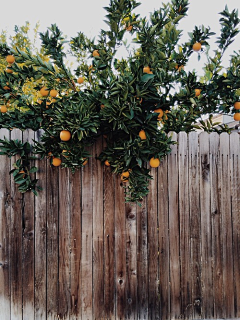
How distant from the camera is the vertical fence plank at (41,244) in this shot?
2.55 meters

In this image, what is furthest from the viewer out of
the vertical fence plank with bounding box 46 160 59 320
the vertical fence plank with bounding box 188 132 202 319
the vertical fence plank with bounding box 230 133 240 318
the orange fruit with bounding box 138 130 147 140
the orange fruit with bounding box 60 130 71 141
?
the vertical fence plank with bounding box 230 133 240 318

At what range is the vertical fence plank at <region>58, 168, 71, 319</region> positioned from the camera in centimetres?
257

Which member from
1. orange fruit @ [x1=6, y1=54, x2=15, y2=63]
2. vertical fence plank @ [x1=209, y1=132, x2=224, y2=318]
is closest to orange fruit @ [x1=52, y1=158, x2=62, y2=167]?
orange fruit @ [x1=6, y1=54, x2=15, y2=63]

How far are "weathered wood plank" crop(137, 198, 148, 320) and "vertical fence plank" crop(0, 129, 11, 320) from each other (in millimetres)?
1157

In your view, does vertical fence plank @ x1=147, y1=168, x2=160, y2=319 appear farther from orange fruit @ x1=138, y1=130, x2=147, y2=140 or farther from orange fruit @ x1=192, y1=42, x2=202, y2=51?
orange fruit @ x1=192, y1=42, x2=202, y2=51

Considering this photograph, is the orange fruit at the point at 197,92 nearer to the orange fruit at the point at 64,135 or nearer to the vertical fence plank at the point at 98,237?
the vertical fence plank at the point at 98,237

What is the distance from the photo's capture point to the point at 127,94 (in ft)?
7.46

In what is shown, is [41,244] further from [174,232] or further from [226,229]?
[226,229]

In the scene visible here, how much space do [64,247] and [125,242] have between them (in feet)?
1.83

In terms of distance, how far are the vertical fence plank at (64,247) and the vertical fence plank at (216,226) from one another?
4.68 feet

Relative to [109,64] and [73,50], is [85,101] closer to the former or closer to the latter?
[109,64]

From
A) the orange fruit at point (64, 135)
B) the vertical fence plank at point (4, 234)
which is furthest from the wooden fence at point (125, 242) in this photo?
the orange fruit at point (64, 135)

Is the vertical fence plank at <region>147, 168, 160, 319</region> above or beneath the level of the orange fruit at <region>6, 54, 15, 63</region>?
beneath

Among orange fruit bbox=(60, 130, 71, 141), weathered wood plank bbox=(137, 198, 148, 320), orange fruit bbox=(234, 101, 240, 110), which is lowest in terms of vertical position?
weathered wood plank bbox=(137, 198, 148, 320)
